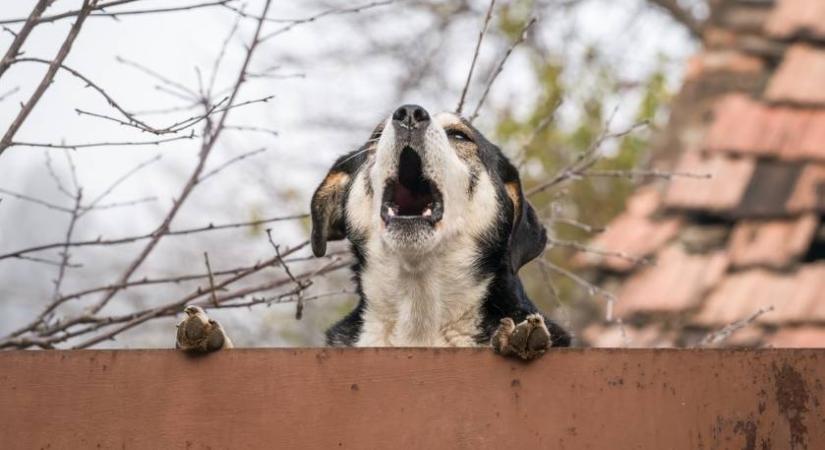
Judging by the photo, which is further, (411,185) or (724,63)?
(724,63)

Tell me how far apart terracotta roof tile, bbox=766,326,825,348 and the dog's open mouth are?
299 cm

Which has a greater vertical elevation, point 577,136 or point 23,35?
point 577,136

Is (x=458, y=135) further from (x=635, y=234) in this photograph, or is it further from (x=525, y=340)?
(x=635, y=234)

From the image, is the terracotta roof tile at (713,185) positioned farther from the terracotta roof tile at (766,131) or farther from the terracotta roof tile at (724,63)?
the terracotta roof tile at (724,63)

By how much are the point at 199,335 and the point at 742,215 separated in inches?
225

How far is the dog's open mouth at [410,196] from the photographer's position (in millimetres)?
4859

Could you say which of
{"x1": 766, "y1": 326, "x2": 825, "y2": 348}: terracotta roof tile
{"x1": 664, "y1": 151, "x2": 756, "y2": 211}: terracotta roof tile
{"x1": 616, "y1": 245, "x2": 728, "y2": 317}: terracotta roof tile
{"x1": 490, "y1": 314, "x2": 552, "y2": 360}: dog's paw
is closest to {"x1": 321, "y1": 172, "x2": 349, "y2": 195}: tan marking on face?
{"x1": 490, "y1": 314, "x2": 552, "y2": 360}: dog's paw

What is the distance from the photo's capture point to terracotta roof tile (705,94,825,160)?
8.45 meters

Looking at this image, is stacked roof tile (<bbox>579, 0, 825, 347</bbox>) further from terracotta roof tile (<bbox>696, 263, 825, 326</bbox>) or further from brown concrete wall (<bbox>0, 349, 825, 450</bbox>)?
brown concrete wall (<bbox>0, 349, 825, 450</bbox>)

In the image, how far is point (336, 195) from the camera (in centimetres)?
536

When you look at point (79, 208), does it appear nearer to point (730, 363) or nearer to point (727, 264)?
point (730, 363)

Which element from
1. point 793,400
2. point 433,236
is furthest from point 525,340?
point 433,236

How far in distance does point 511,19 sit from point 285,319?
4945 millimetres

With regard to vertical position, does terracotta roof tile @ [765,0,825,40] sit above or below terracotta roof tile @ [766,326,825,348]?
above
